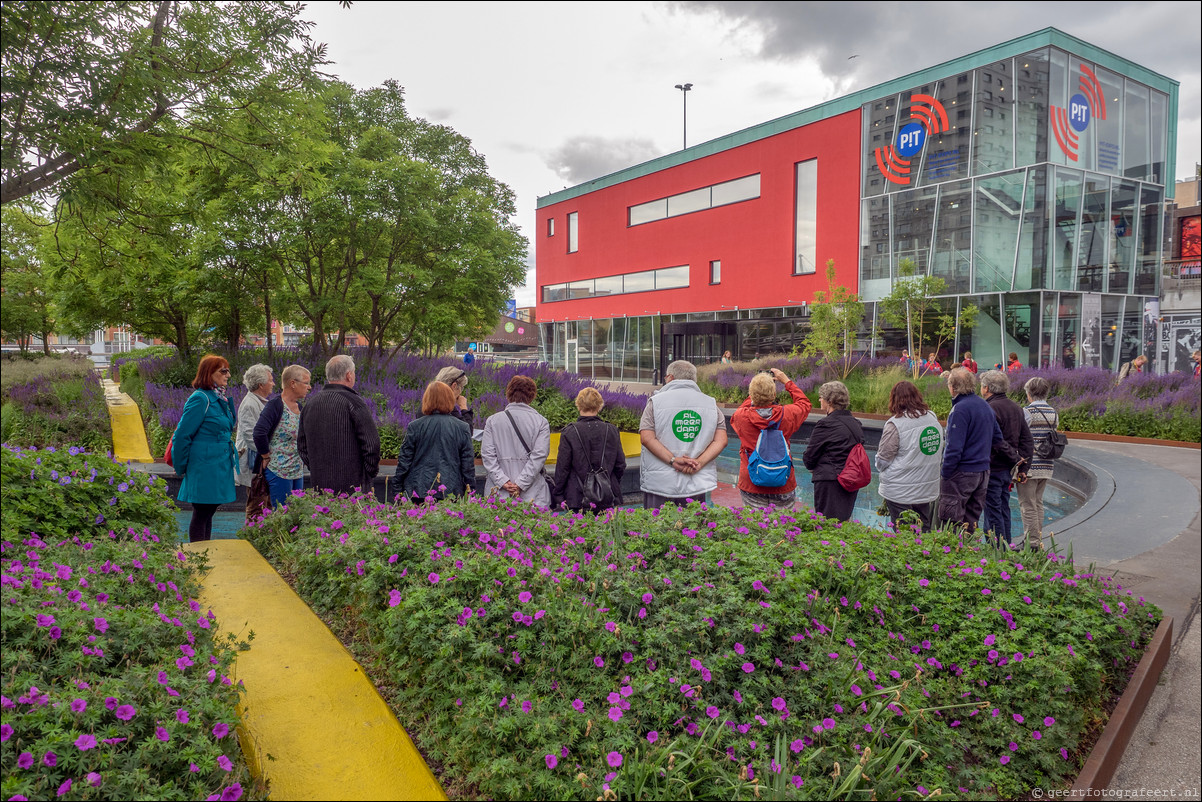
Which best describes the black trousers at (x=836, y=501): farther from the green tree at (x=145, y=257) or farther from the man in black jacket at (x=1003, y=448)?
the green tree at (x=145, y=257)

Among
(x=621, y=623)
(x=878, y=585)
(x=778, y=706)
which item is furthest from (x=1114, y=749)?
(x=621, y=623)

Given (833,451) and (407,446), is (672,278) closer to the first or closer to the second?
(833,451)

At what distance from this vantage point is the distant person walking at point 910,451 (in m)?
5.63

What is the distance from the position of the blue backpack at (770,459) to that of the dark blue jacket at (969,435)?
137 cm

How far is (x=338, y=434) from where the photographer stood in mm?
5406

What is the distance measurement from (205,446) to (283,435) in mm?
594

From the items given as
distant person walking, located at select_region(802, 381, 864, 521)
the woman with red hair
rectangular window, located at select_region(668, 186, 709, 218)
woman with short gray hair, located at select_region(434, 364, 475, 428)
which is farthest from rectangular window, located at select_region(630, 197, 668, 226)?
the woman with red hair

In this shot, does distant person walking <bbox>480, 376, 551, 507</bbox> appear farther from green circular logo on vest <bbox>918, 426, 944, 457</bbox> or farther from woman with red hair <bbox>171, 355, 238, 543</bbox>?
green circular logo on vest <bbox>918, 426, 944, 457</bbox>

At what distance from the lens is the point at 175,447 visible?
5262mm

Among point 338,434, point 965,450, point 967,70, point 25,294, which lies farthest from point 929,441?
point 25,294

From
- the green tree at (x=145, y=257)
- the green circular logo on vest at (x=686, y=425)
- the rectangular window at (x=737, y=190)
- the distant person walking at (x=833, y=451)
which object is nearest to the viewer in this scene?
the green tree at (x=145, y=257)

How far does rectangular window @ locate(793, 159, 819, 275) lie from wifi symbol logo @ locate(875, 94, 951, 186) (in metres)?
3.03

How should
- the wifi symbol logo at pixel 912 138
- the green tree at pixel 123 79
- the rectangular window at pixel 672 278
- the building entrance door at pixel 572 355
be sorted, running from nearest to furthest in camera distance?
the green tree at pixel 123 79 < the wifi symbol logo at pixel 912 138 < the rectangular window at pixel 672 278 < the building entrance door at pixel 572 355

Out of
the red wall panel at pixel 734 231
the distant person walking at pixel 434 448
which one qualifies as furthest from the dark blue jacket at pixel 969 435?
the red wall panel at pixel 734 231
